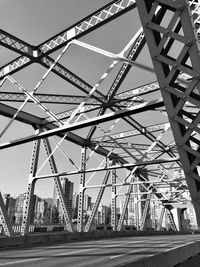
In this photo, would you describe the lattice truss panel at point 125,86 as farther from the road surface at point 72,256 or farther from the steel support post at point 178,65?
the road surface at point 72,256

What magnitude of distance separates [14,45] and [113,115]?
609 centimetres

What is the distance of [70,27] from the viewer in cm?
1068

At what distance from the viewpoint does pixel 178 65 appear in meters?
5.42

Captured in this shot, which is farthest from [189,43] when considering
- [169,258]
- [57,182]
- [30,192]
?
[57,182]

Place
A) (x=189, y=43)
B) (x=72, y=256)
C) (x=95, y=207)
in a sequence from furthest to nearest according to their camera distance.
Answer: (x=95, y=207) < (x=72, y=256) < (x=189, y=43)

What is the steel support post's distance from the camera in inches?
200

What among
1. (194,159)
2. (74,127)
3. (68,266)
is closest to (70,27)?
(74,127)

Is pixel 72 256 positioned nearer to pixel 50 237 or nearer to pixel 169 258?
pixel 169 258

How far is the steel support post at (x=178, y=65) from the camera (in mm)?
5074

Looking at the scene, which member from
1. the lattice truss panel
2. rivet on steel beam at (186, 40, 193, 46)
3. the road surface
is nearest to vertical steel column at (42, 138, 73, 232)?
the lattice truss panel

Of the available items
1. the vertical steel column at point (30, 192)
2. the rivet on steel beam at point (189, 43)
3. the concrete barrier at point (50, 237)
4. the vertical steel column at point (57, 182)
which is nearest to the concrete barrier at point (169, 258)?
the rivet on steel beam at point (189, 43)

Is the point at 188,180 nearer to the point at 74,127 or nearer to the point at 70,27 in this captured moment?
the point at 74,127

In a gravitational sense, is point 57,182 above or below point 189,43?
above

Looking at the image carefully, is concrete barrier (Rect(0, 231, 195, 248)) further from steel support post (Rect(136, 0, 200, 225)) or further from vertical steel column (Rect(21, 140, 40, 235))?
steel support post (Rect(136, 0, 200, 225))
